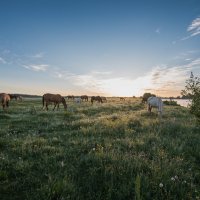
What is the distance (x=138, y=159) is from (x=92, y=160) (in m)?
1.45

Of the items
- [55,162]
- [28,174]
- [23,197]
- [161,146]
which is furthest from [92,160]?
[161,146]

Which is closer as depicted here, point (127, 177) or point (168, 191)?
point (168, 191)

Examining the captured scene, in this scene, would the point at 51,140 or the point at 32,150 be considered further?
the point at 51,140

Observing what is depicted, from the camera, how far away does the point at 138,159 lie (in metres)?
7.17

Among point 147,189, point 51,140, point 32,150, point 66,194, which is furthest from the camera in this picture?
point 51,140

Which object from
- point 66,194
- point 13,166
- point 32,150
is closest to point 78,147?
point 32,150

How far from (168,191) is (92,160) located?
8.31 feet

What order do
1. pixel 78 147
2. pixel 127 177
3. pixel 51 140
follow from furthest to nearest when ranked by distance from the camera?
pixel 51 140 → pixel 78 147 → pixel 127 177

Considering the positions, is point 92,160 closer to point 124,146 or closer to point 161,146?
point 124,146

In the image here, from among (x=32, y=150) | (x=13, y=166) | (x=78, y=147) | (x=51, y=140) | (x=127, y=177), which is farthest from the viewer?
(x=51, y=140)

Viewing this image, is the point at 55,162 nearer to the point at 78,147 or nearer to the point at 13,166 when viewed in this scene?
Answer: the point at 13,166

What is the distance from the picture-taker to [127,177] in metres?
6.18

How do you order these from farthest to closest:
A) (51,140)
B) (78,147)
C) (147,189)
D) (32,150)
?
(51,140), (78,147), (32,150), (147,189)

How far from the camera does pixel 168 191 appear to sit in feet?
18.4
